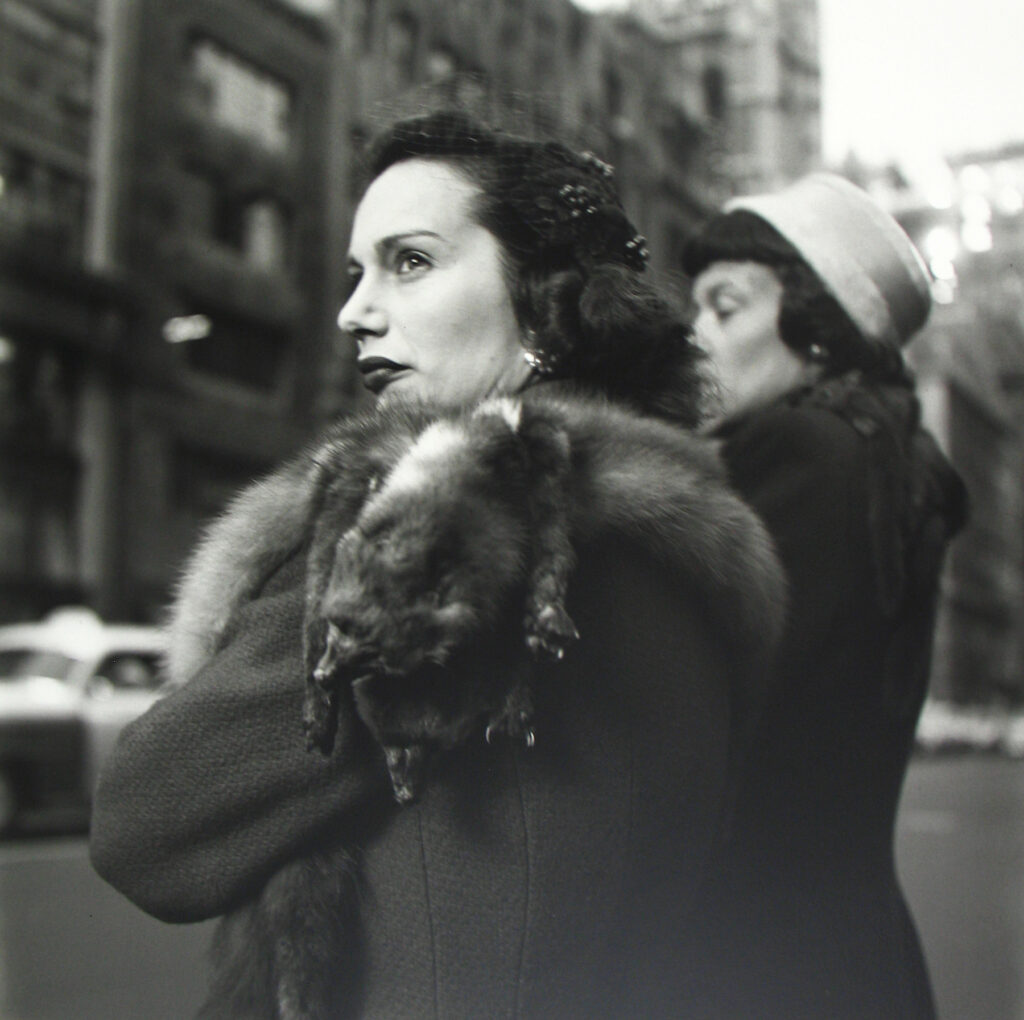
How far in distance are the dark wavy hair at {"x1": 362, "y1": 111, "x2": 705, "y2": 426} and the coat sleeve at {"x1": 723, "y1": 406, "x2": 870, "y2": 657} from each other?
0.47 meters

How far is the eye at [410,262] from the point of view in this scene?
1.27 metres

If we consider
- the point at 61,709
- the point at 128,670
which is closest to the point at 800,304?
the point at 61,709

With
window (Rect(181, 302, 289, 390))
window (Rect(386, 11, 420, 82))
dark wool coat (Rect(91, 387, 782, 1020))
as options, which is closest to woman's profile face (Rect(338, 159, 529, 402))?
dark wool coat (Rect(91, 387, 782, 1020))

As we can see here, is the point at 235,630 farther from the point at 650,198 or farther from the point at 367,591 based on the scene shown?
the point at 650,198

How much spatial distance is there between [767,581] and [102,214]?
16.2 meters

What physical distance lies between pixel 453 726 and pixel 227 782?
220mm

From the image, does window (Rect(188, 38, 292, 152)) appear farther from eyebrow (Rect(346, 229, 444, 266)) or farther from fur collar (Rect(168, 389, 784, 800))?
fur collar (Rect(168, 389, 784, 800))

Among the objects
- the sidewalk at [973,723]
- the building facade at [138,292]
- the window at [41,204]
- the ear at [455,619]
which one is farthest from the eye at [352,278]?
the window at [41,204]

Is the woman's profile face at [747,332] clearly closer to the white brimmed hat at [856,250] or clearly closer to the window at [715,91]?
the white brimmed hat at [856,250]

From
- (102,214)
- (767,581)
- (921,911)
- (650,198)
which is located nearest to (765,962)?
(767,581)

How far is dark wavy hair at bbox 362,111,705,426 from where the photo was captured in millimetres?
1271

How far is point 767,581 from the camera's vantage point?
123 centimetres

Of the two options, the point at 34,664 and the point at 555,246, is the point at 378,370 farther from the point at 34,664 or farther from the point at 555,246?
the point at 34,664

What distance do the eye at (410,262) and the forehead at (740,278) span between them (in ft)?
2.81
